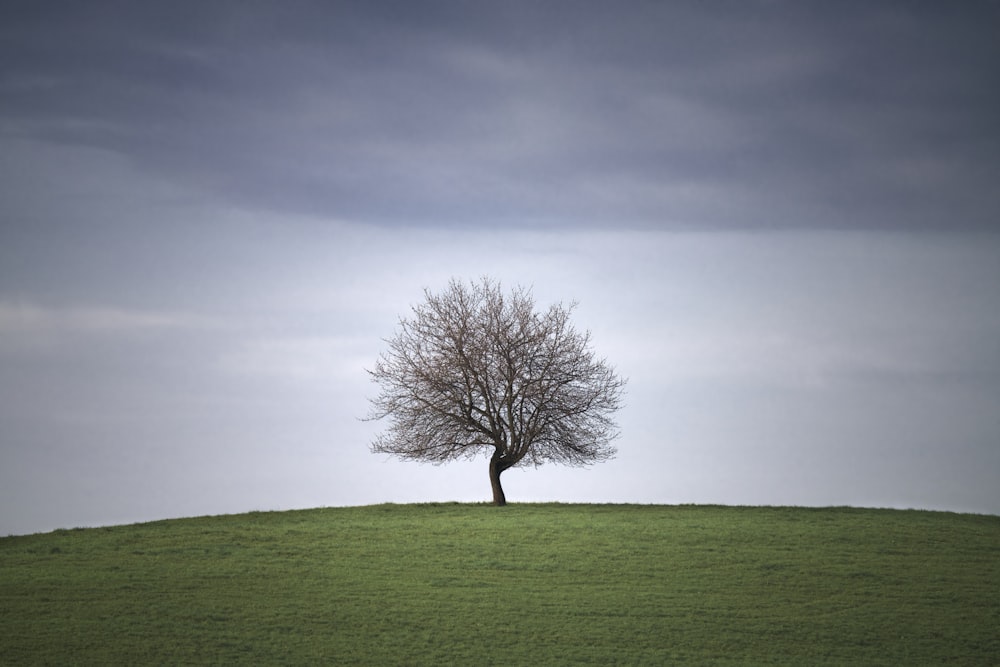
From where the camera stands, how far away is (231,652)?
762 inches

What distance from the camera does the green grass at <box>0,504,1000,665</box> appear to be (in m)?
20.0

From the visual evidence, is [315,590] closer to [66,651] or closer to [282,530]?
[66,651]

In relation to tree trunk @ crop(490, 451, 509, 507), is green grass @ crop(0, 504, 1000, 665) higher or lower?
lower

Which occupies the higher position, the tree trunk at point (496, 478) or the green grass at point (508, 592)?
the tree trunk at point (496, 478)

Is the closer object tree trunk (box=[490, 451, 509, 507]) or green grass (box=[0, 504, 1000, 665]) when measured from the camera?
green grass (box=[0, 504, 1000, 665])

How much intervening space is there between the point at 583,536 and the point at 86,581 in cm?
1459

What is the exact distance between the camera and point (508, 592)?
23.9 metres

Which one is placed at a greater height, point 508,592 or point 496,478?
point 496,478

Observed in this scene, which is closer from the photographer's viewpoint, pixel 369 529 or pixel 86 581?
pixel 86 581

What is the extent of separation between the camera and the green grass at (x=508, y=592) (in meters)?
20.0

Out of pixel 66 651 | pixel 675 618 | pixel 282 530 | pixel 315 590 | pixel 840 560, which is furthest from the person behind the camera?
pixel 282 530

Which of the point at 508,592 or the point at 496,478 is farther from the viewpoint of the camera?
the point at 496,478

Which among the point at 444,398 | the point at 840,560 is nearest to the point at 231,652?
the point at 840,560

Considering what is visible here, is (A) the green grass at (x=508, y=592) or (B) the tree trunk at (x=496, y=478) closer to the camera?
(A) the green grass at (x=508, y=592)
